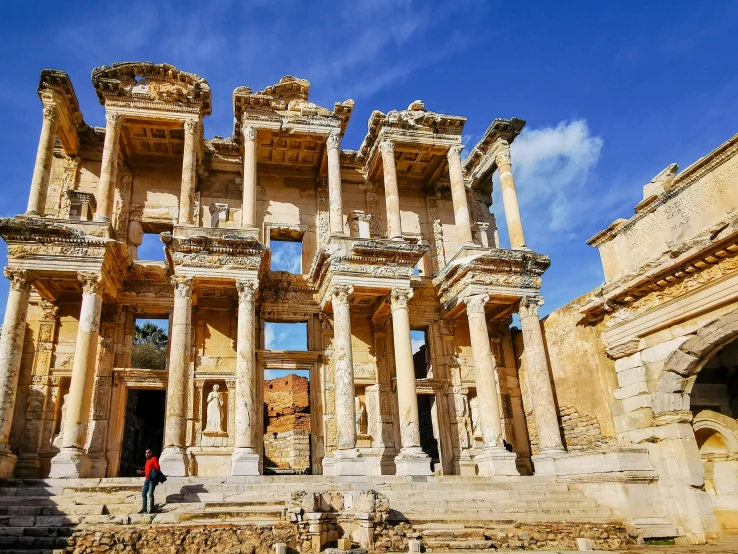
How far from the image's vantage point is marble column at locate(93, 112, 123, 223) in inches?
664

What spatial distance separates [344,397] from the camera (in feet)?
52.1

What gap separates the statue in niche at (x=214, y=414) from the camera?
17.0m

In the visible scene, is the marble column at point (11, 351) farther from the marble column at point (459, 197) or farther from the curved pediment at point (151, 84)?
the marble column at point (459, 197)

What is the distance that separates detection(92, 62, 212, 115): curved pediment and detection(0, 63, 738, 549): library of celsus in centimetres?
8

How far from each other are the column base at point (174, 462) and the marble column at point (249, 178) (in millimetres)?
6693

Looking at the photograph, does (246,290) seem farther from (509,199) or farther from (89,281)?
(509,199)

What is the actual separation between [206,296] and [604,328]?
11857 mm

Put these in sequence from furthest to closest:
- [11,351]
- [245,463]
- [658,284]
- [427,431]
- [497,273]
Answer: [427,431]
[497,273]
[11,351]
[245,463]
[658,284]

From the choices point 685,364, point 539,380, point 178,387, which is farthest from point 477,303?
point 178,387

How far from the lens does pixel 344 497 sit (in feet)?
37.2

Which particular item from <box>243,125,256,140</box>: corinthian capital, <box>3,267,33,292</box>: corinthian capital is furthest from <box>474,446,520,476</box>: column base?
<box>3,267,33,292</box>: corinthian capital

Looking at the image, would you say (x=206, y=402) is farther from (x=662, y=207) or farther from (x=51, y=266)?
(x=662, y=207)

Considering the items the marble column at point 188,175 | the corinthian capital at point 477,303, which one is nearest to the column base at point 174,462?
the marble column at point 188,175

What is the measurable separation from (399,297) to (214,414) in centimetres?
647
